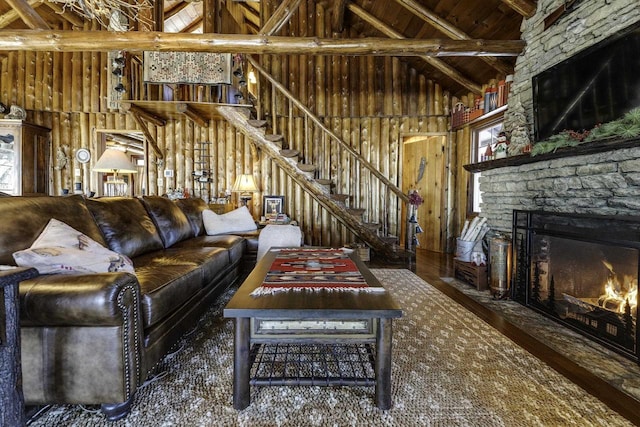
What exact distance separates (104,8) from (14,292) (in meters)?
3.00

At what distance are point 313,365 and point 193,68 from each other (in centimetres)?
495

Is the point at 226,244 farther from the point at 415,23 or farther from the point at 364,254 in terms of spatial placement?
the point at 415,23

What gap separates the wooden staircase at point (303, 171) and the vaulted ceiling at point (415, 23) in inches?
57.6

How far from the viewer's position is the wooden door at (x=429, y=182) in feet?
19.8

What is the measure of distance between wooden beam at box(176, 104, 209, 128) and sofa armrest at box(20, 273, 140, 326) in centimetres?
428

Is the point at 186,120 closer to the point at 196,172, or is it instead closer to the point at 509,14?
the point at 196,172

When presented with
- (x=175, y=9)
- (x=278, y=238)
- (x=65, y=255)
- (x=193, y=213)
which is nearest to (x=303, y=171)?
(x=278, y=238)

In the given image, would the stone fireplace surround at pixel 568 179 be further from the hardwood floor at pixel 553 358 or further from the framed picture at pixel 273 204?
the framed picture at pixel 273 204

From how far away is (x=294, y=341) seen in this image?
53.2 inches

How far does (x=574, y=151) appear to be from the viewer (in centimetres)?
244

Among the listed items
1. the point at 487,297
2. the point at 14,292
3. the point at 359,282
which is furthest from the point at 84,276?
the point at 487,297

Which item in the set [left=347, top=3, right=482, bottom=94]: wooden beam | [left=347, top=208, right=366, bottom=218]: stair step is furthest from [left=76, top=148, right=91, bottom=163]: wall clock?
[left=347, top=3, right=482, bottom=94]: wooden beam

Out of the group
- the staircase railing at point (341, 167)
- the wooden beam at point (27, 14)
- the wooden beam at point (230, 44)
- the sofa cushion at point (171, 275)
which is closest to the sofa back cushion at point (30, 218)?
the sofa cushion at point (171, 275)

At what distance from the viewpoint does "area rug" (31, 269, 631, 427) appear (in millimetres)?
1369
